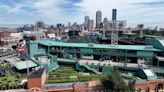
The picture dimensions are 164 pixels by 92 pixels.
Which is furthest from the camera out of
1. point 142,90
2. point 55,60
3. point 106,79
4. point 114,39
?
point 114,39

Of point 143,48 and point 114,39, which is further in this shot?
point 114,39

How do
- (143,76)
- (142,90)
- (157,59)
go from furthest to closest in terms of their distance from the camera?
(157,59), (143,76), (142,90)

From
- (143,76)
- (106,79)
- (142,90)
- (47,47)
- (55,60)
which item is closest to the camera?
(106,79)

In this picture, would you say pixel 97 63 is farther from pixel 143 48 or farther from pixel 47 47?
pixel 47 47

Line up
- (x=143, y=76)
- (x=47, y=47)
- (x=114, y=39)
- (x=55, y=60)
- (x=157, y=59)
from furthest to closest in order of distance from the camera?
(x=114, y=39) → (x=47, y=47) → (x=55, y=60) → (x=157, y=59) → (x=143, y=76)

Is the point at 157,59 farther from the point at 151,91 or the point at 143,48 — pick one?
the point at 151,91

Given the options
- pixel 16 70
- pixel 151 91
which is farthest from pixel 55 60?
pixel 151 91

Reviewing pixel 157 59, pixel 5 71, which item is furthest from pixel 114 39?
pixel 5 71

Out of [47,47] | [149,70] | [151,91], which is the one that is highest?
[47,47]

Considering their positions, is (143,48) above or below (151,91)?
above
